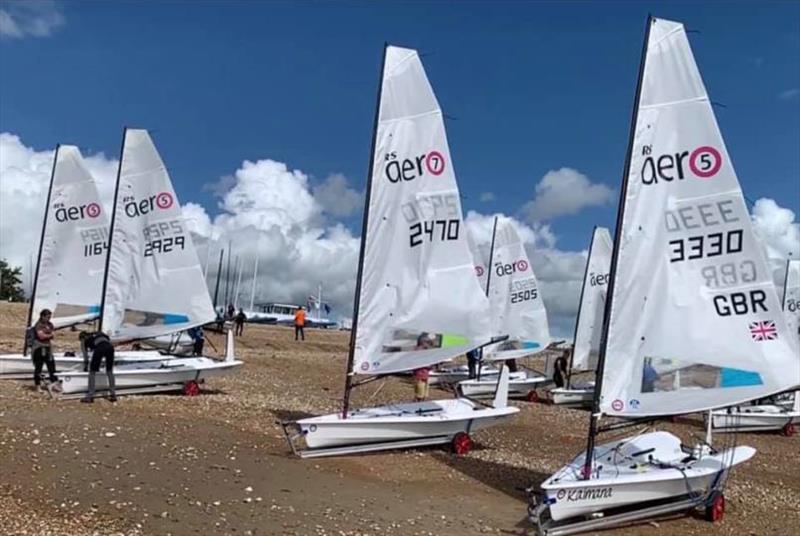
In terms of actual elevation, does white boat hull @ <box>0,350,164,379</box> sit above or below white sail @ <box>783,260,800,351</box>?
below

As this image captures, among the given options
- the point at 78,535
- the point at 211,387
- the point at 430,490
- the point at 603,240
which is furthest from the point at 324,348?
the point at 78,535

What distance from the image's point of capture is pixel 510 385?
75.7ft

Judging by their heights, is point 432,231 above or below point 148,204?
below

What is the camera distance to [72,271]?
61.1 feet

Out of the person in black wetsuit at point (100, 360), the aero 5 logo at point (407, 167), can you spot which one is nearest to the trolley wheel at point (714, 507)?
the aero 5 logo at point (407, 167)

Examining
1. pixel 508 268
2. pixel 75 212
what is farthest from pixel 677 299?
pixel 508 268

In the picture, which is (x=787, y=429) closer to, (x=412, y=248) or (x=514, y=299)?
(x=514, y=299)

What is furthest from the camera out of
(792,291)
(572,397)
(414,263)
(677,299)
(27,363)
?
(792,291)

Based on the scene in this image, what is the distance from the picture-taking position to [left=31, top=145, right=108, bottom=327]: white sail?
18.5m

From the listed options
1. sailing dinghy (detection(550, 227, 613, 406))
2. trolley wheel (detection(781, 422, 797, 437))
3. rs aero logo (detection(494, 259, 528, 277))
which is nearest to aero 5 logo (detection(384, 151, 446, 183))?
sailing dinghy (detection(550, 227, 613, 406))

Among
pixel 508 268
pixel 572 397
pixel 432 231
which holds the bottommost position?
pixel 572 397

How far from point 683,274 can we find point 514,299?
636 inches

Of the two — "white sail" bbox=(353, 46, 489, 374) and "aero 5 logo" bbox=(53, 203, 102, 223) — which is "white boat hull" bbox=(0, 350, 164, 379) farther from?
"white sail" bbox=(353, 46, 489, 374)

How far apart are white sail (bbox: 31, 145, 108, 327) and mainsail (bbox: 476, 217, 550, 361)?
12152 millimetres
